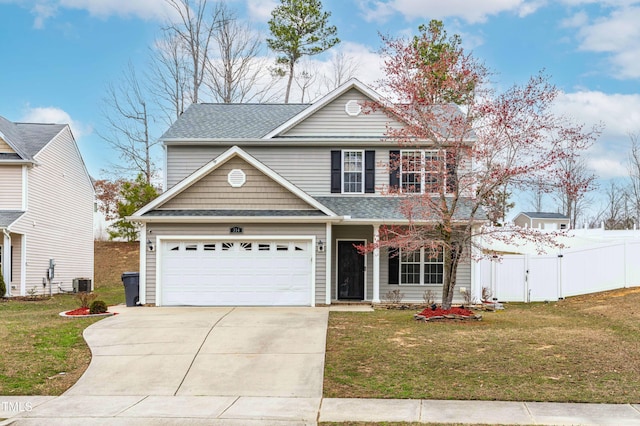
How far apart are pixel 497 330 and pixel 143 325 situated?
26.9 ft

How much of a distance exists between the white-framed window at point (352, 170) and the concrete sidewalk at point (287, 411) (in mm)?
12970

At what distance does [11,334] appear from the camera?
1434cm

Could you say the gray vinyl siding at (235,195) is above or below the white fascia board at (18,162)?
below

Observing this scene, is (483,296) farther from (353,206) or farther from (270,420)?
(270,420)

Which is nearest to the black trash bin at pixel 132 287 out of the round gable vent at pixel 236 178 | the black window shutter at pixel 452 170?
the round gable vent at pixel 236 178

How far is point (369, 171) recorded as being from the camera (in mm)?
22359

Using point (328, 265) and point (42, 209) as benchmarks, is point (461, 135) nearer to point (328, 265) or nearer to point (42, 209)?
point (328, 265)

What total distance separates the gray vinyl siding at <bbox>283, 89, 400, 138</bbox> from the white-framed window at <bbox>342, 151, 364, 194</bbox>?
2.26 ft

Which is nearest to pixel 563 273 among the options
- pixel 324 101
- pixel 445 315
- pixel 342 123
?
pixel 445 315

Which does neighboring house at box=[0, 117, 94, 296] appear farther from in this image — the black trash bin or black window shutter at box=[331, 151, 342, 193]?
black window shutter at box=[331, 151, 342, 193]

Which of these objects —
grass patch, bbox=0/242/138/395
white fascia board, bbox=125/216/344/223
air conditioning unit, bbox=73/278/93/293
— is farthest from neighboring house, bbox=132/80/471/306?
air conditioning unit, bbox=73/278/93/293

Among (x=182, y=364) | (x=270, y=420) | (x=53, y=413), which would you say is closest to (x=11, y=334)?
(x=182, y=364)

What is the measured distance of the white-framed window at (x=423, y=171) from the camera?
17.2 m

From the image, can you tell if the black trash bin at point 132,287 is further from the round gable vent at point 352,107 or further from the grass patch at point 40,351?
the round gable vent at point 352,107
